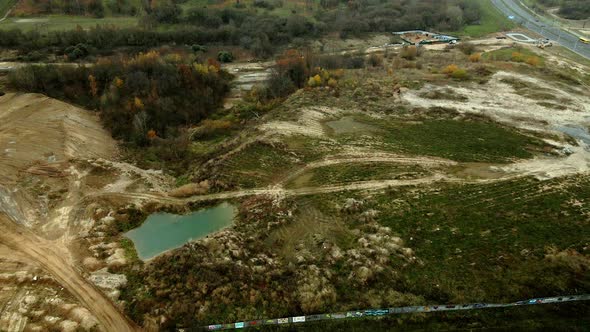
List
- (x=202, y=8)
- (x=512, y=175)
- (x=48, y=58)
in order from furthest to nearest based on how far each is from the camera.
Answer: (x=202, y=8)
(x=48, y=58)
(x=512, y=175)

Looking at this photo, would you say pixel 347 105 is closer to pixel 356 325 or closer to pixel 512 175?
pixel 512 175

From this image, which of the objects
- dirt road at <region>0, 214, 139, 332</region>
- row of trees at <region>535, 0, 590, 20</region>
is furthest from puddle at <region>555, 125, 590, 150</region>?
row of trees at <region>535, 0, 590, 20</region>

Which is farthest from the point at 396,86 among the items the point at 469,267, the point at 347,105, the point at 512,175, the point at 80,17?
the point at 80,17

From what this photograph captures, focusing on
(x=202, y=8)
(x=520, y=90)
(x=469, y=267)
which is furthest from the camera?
(x=202, y=8)

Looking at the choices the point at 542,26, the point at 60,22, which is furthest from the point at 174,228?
the point at 542,26

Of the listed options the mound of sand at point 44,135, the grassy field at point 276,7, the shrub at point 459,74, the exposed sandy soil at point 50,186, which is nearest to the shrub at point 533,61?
the shrub at point 459,74

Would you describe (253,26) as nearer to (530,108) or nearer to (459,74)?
(459,74)
